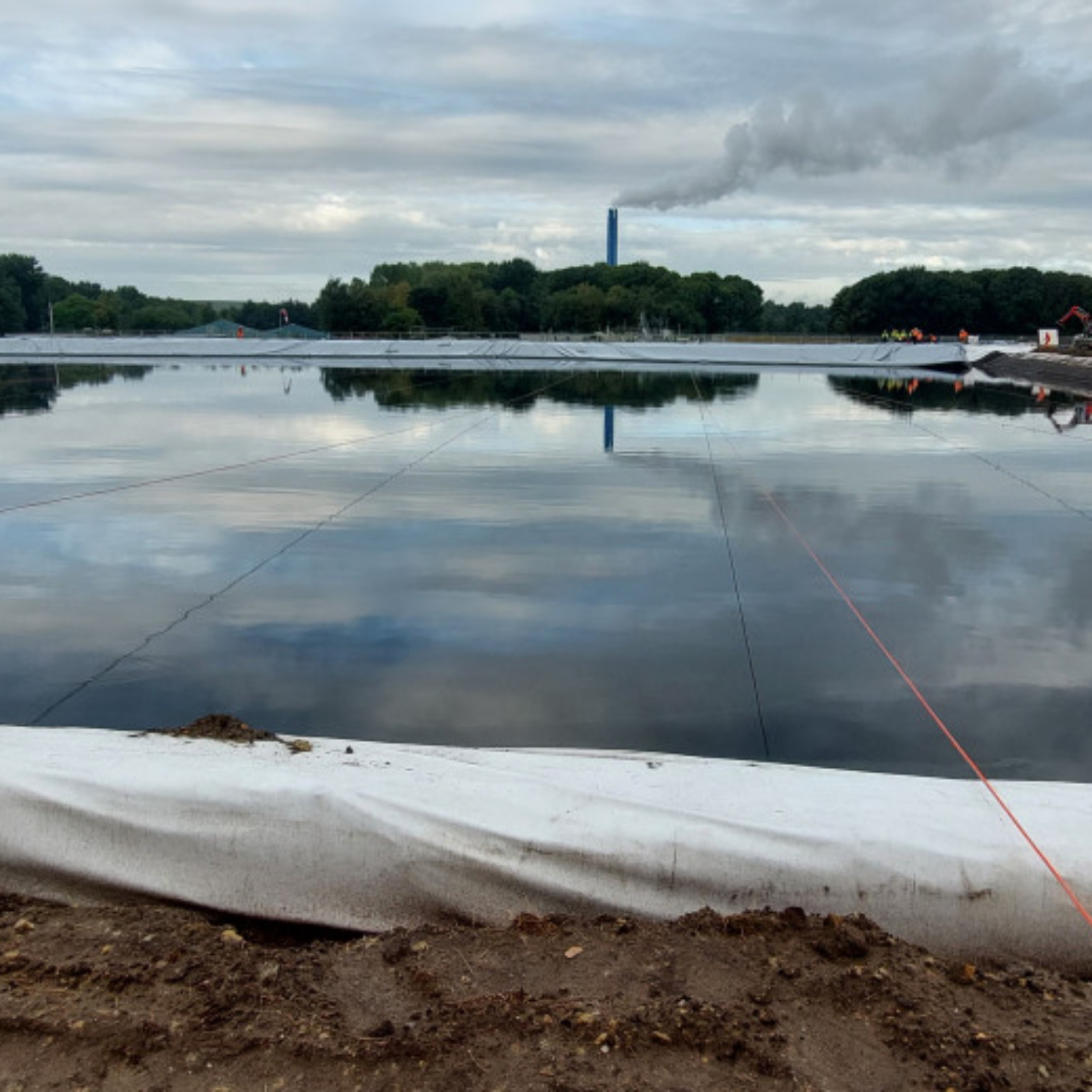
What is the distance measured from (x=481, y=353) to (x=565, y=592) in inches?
1491

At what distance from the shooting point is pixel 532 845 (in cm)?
329

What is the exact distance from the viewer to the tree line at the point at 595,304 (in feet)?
303

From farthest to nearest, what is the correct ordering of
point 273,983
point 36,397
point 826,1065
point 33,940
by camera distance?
point 36,397
point 33,940
point 273,983
point 826,1065

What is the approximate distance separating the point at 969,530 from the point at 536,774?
A: 693 centimetres

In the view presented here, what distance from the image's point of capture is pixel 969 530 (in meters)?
9.33

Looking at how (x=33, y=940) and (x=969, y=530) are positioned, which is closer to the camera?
(x=33, y=940)

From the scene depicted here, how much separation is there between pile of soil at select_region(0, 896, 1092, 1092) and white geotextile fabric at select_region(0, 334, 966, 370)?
36847 millimetres

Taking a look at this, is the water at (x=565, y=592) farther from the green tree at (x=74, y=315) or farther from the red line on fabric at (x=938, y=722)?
the green tree at (x=74, y=315)

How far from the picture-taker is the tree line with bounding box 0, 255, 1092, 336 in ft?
303

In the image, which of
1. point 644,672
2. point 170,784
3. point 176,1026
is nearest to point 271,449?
point 644,672

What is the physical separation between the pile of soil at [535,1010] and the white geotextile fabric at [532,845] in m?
0.13

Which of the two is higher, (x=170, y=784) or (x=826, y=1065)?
(x=170, y=784)

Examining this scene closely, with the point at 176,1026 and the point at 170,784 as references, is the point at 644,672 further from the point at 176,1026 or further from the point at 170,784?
the point at 176,1026

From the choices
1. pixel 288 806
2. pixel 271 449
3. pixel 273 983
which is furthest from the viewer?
pixel 271 449
